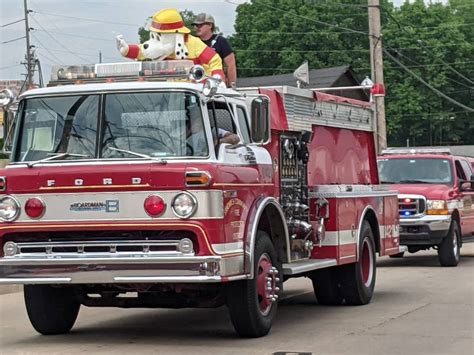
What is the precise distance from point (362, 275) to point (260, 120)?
4201 millimetres

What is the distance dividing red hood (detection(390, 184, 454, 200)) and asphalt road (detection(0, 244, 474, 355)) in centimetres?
441

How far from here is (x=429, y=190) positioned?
20.1 m

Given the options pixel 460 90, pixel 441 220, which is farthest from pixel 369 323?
pixel 460 90

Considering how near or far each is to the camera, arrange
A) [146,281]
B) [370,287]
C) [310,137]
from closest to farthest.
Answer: [146,281] < [310,137] < [370,287]

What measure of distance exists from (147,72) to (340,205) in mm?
3512

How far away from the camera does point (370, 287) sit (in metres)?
14.0

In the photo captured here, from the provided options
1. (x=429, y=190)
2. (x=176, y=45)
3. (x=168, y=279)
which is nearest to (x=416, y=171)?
(x=429, y=190)

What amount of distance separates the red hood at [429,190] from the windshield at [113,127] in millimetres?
10963

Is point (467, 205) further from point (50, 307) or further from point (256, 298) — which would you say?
point (50, 307)

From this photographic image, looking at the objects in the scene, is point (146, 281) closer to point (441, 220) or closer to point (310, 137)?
point (310, 137)

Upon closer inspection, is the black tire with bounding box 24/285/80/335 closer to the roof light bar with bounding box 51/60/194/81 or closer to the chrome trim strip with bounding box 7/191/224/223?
the chrome trim strip with bounding box 7/191/224/223

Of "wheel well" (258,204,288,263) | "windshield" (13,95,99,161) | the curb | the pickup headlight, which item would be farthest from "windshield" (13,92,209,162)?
the pickup headlight

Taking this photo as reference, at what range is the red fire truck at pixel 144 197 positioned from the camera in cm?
933

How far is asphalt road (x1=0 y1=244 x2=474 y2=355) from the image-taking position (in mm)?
9789
